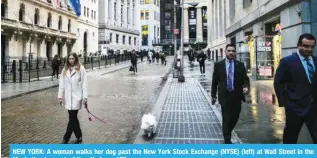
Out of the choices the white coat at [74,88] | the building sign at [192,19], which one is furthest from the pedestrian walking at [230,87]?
the building sign at [192,19]

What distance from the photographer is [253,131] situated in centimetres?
727

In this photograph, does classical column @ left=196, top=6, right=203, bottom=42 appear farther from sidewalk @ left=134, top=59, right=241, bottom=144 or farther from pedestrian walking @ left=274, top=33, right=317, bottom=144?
pedestrian walking @ left=274, top=33, right=317, bottom=144

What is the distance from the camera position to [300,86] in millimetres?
4449

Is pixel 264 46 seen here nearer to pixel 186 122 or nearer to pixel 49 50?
pixel 186 122

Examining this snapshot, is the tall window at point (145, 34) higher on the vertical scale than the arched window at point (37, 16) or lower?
higher

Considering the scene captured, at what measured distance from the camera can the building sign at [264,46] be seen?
19.0m

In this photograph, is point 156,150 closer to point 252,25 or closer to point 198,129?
point 198,129

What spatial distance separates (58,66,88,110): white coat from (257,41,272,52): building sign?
48.1 feet

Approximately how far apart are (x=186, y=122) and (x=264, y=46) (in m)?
12.2

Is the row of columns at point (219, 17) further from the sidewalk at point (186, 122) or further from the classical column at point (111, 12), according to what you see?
the classical column at point (111, 12)

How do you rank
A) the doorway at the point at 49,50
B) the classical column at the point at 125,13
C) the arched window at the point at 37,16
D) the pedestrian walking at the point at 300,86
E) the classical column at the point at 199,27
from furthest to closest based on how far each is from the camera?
the classical column at the point at 199,27, the classical column at the point at 125,13, the doorway at the point at 49,50, the arched window at the point at 37,16, the pedestrian walking at the point at 300,86

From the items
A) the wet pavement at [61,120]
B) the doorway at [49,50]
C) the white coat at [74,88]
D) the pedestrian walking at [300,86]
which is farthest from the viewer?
the doorway at [49,50]

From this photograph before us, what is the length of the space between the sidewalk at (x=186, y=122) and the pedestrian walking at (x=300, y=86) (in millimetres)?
2079

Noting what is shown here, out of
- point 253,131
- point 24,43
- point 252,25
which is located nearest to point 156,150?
point 253,131
